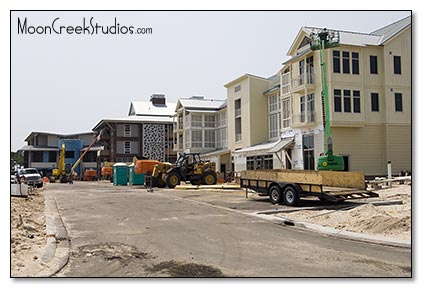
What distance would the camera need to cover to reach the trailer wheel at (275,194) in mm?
18672

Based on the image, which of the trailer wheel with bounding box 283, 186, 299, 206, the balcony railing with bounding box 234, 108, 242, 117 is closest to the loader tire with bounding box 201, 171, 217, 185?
the balcony railing with bounding box 234, 108, 242, 117

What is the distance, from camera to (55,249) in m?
9.40

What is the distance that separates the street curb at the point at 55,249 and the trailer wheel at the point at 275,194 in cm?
864

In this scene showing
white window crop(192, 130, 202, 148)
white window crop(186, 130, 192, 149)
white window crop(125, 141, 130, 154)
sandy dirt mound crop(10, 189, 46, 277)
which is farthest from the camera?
white window crop(125, 141, 130, 154)

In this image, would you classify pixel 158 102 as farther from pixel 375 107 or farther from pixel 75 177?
pixel 375 107

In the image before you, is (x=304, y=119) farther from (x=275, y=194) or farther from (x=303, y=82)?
(x=275, y=194)

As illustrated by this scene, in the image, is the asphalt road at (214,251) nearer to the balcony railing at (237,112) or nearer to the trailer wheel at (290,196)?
the trailer wheel at (290,196)

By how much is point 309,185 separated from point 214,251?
9032 mm

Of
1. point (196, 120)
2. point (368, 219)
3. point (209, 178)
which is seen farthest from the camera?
point (196, 120)

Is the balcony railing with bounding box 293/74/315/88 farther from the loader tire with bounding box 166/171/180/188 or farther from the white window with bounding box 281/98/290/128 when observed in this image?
the loader tire with bounding box 166/171/180/188

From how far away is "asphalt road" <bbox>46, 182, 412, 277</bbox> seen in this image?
7.67m

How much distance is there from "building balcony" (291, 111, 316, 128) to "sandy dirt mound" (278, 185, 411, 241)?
15337 mm

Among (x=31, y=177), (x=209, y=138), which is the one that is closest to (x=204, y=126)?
(x=209, y=138)

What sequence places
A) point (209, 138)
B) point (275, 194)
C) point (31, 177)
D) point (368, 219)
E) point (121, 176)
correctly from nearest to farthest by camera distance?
point (368, 219)
point (275, 194)
point (31, 177)
point (121, 176)
point (209, 138)
